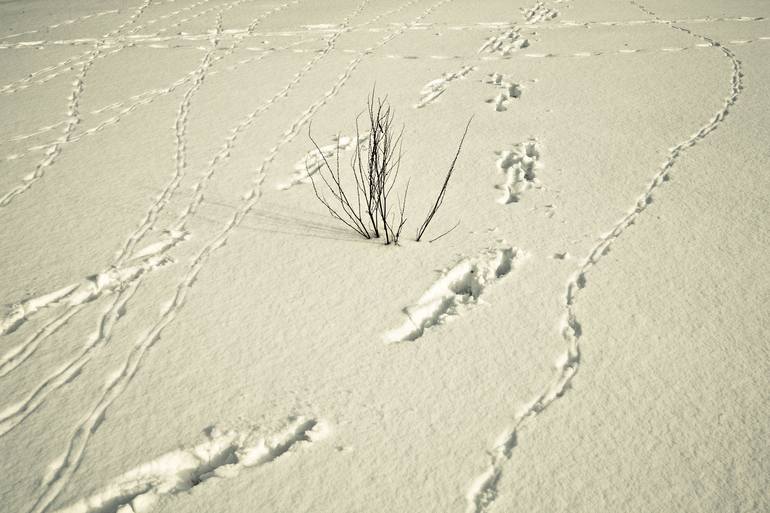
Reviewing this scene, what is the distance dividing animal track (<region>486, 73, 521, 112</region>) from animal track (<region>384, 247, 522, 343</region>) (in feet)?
6.78

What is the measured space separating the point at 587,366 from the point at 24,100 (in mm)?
5228

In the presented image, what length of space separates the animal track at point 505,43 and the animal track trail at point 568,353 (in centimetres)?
235

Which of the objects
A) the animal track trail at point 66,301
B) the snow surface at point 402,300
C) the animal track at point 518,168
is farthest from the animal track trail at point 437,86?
the animal track trail at point 66,301

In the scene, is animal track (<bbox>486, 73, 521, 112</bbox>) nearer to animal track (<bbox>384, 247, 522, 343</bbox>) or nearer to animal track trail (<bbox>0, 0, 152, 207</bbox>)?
animal track (<bbox>384, 247, 522, 343</bbox>)

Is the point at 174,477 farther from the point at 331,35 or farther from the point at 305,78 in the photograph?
the point at 331,35

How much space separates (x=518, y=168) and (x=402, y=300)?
1.49m

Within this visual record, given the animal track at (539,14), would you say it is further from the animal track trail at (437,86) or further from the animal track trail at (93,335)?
the animal track trail at (93,335)

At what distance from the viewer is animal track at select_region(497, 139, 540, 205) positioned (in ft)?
10.6

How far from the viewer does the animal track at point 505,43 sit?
5562 mm

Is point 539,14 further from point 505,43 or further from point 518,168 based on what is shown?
point 518,168

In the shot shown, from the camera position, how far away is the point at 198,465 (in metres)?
1.83

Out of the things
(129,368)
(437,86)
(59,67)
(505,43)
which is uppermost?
(59,67)

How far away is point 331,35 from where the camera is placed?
6312 millimetres

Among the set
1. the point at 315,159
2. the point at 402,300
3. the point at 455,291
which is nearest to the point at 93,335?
the point at 402,300
